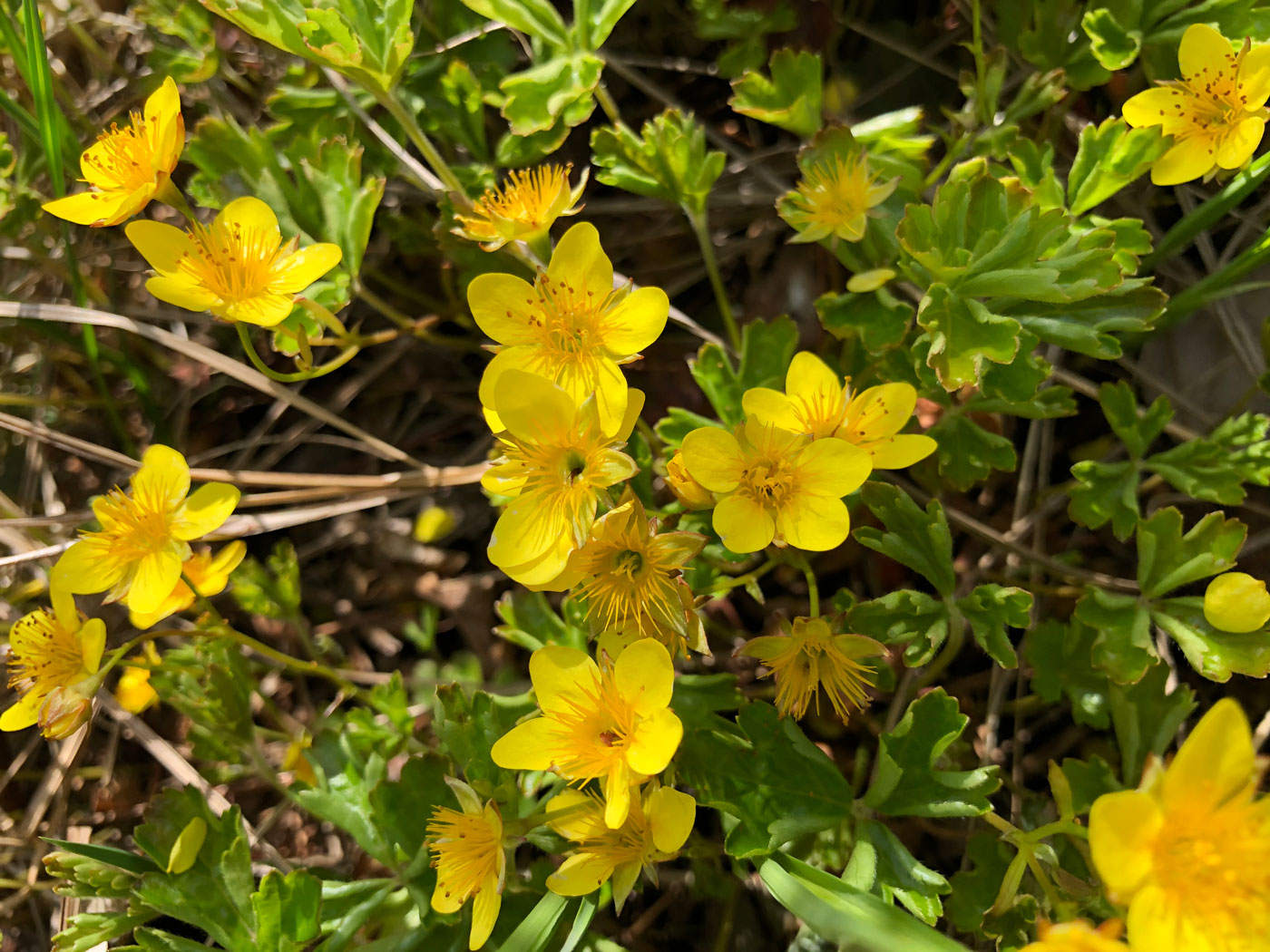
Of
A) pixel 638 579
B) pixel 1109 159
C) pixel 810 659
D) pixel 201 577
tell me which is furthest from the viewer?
pixel 201 577

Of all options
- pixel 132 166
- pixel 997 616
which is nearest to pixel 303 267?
pixel 132 166

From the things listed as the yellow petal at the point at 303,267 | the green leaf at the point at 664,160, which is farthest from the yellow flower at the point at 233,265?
the green leaf at the point at 664,160

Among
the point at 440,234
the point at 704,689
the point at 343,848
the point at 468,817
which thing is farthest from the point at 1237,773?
the point at 343,848

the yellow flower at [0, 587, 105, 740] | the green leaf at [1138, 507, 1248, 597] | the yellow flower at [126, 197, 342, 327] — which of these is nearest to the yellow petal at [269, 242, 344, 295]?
the yellow flower at [126, 197, 342, 327]

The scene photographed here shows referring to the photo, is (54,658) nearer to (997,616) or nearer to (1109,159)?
(997,616)

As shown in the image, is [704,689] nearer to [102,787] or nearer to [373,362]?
[373,362]

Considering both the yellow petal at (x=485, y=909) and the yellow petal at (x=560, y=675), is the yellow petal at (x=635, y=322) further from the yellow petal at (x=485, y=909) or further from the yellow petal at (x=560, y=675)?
the yellow petal at (x=485, y=909)

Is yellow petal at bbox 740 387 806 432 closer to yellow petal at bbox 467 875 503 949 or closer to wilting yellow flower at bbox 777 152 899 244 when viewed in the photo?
wilting yellow flower at bbox 777 152 899 244
